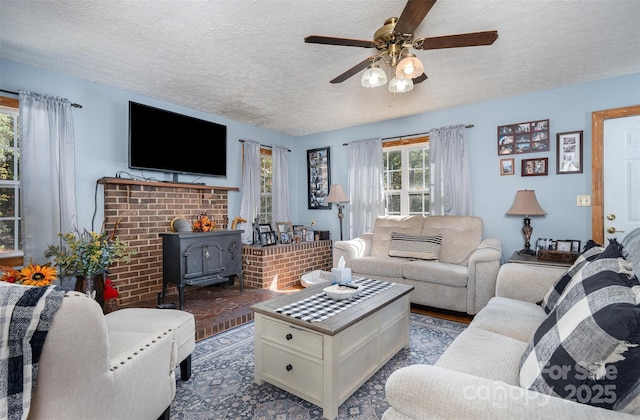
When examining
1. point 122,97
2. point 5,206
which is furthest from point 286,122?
point 5,206

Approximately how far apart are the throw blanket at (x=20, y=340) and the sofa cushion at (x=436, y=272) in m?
2.95

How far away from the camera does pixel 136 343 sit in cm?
136

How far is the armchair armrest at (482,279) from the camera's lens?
2842mm

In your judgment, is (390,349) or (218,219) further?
(218,219)

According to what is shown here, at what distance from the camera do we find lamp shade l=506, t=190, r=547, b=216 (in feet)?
10.1

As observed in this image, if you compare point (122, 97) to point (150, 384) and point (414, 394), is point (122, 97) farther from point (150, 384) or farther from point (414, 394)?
point (414, 394)

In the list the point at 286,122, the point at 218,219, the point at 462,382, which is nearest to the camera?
the point at 462,382

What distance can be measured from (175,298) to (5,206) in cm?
170

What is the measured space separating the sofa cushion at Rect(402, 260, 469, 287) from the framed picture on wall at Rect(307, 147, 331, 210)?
197 cm

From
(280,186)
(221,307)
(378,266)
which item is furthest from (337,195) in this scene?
(221,307)

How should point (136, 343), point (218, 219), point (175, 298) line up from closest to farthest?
point (136, 343) → point (175, 298) → point (218, 219)

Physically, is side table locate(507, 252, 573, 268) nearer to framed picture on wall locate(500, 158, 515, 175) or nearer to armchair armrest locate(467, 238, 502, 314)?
armchair armrest locate(467, 238, 502, 314)

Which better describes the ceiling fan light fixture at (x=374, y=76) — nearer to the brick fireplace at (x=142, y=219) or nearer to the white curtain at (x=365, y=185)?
the white curtain at (x=365, y=185)

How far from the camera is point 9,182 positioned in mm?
2648
